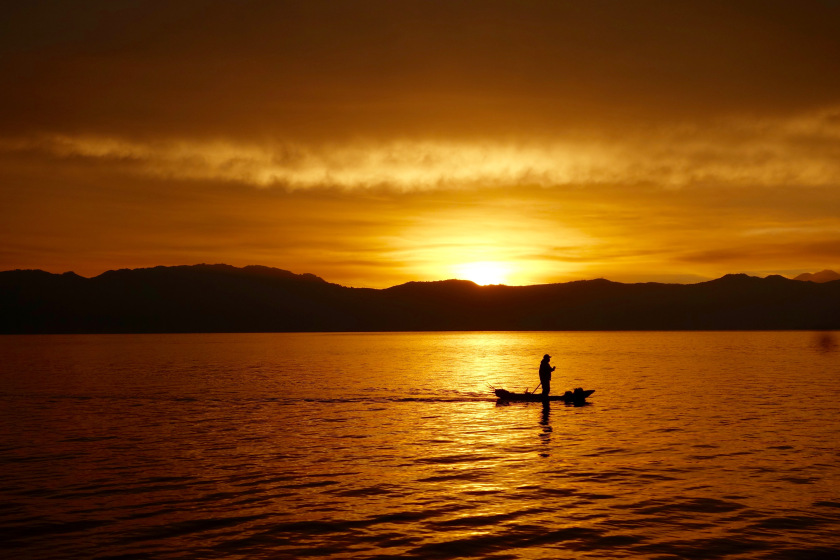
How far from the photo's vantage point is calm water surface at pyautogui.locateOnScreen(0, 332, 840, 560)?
17453 millimetres

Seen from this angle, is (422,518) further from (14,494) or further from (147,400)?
(147,400)

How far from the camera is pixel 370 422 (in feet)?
131

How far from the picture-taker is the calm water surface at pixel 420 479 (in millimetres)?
17453

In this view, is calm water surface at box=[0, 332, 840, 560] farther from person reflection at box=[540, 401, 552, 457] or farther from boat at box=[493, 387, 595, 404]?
boat at box=[493, 387, 595, 404]

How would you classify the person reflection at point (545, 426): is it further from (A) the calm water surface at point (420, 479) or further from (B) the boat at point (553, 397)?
(B) the boat at point (553, 397)

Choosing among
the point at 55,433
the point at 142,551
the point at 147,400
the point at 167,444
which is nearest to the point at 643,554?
the point at 142,551

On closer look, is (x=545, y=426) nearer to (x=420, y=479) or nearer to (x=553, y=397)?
(x=553, y=397)

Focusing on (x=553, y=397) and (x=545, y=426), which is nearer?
(x=545, y=426)

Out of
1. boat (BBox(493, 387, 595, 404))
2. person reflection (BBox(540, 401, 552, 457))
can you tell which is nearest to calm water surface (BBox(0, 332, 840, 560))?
person reflection (BBox(540, 401, 552, 457))

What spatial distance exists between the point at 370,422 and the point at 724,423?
2041cm

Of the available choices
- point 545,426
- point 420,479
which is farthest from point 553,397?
point 420,479

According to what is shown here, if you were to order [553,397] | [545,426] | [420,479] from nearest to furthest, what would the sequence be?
1. [420,479]
2. [545,426]
3. [553,397]

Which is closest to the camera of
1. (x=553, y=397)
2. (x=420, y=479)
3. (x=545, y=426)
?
(x=420, y=479)

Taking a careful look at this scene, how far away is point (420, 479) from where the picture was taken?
2453 cm
